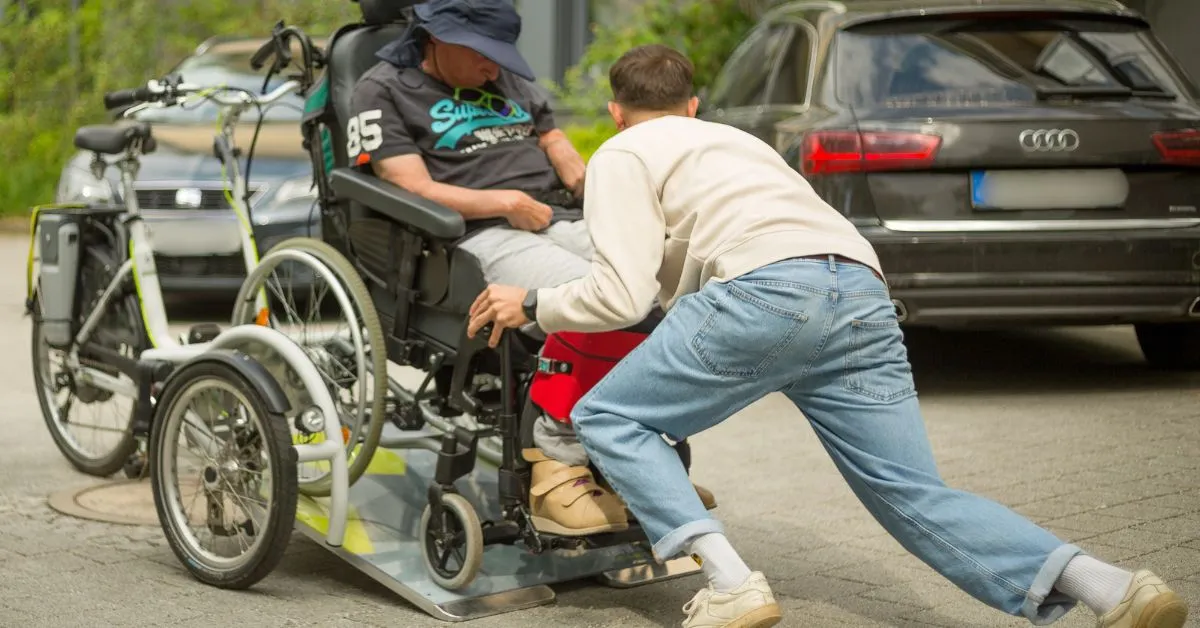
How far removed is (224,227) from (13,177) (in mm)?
8338

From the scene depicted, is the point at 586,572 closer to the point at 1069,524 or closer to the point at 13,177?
the point at 1069,524

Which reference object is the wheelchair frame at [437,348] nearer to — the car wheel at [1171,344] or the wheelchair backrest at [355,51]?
the wheelchair backrest at [355,51]

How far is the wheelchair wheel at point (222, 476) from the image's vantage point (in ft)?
15.5

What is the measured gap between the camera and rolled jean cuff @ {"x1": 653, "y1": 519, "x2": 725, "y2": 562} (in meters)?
4.13

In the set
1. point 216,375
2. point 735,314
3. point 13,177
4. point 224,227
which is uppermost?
point 735,314

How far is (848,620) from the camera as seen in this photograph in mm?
4648

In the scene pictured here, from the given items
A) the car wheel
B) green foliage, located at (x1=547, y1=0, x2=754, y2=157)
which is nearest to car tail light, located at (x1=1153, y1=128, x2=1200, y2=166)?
the car wheel

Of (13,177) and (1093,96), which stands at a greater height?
(1093,96)

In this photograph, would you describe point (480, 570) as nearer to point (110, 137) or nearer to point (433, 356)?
point (433, 356)

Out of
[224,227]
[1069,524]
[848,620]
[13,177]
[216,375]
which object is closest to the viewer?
[848,620]

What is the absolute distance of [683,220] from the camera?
427 centimetres

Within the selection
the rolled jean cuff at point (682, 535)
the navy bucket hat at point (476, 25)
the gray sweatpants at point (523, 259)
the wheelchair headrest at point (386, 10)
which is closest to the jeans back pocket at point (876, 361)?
the rolled jean cuff at point (682, 535)

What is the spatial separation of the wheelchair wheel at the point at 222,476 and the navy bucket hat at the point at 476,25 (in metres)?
1.32

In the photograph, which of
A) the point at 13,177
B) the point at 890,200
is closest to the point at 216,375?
the point at 890,200
